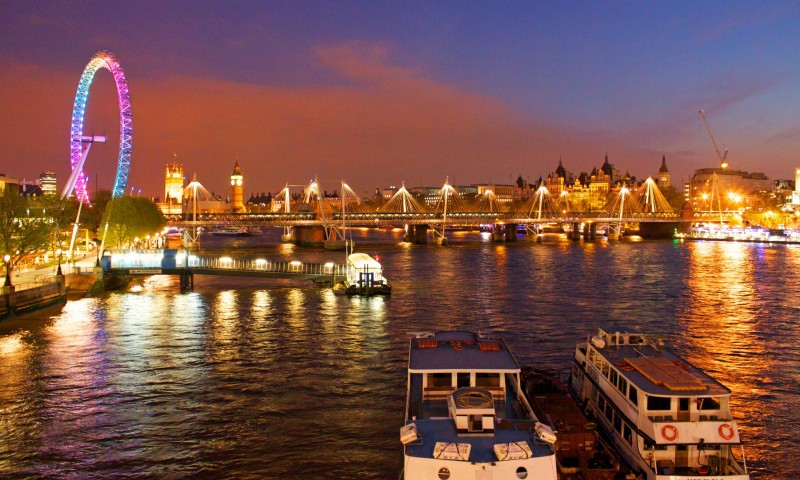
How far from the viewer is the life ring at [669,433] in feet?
54.9

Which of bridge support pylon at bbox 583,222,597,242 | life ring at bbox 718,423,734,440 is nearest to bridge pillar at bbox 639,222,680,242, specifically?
bridge support pylon at bbox 583,222,597,242

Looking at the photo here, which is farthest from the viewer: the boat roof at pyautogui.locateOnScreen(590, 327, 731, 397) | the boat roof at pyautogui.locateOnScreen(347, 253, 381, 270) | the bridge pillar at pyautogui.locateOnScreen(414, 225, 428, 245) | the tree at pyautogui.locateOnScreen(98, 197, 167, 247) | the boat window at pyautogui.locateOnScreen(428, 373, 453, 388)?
the bridge pillar at pyautogui.locateOnScreen(414, 225, 428, 245)

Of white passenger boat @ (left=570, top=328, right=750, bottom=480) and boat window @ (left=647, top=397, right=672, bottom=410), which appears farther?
boat window @ (left=647, top=397, right=672, bottom=410)

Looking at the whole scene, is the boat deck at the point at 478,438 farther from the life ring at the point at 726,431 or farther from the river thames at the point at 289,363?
the life ring at the point at 726,431

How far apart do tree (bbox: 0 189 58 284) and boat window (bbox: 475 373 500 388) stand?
42429 millimetres

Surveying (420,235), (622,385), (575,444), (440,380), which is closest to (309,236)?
(420,235)

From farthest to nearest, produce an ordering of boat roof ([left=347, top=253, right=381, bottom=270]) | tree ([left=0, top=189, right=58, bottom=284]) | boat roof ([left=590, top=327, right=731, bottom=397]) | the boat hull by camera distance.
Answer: boat roof ([left=347, top=253, right=381, bottom=270]), tree ([left=0, top=189, right=58, bottom=284]), boat roof ([left=590, top=327, right=731, bottom=397]), the boat hull

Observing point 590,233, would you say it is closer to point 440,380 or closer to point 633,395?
point 633,395

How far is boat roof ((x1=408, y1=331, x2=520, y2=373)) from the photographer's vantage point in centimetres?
1912

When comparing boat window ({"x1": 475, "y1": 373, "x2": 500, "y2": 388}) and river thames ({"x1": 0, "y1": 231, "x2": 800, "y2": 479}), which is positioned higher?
boat window ({"x1": 475, "y1": 373, "x2": 500, "y2": 388})

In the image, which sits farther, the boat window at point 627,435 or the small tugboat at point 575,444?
the boat window at point 627,435

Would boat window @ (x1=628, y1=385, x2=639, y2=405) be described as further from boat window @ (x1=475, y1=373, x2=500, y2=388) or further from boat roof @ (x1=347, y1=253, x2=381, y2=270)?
boat roof @ (x1=347, y1=253, x2=381, y2=270)

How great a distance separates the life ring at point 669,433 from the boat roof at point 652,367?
0.82m

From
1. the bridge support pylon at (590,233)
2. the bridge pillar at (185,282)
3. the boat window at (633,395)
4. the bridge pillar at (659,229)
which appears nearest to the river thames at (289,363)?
the bridge pillar at (185,282)
